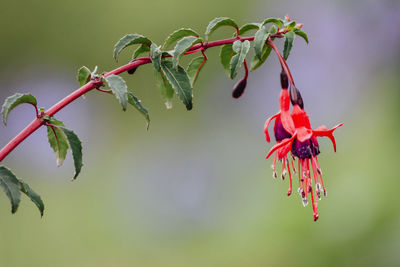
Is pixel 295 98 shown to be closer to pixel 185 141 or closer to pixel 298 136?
pixel 298 136

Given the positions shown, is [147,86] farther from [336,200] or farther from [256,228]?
[336,200]

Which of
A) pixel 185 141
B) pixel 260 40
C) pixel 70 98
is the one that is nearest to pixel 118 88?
pixel 70 98

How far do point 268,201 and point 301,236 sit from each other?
A: 1.08ft

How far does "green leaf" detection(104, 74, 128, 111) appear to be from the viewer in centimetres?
52

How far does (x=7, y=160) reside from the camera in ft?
9.30

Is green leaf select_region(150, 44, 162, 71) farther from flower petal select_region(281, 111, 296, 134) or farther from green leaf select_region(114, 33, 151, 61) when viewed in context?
flower petal select_region(281, 111, 296, 134)

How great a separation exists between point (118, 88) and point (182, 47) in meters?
0.08

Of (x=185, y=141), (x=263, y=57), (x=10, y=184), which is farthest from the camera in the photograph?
(x=185, y=141)

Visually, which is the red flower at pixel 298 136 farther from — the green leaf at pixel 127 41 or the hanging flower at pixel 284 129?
the green leaf at pixel 127 41

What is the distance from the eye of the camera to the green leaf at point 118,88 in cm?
52

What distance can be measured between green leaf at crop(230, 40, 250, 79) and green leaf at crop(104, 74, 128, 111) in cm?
11

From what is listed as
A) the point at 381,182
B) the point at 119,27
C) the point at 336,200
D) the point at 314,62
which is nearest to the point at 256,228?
the point at 336,200

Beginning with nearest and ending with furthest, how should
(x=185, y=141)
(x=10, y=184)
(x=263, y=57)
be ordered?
1. (x=10, y=184)
2. (x=263, y=57)
3. (x=185, y=141)

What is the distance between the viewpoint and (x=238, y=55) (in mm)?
552
